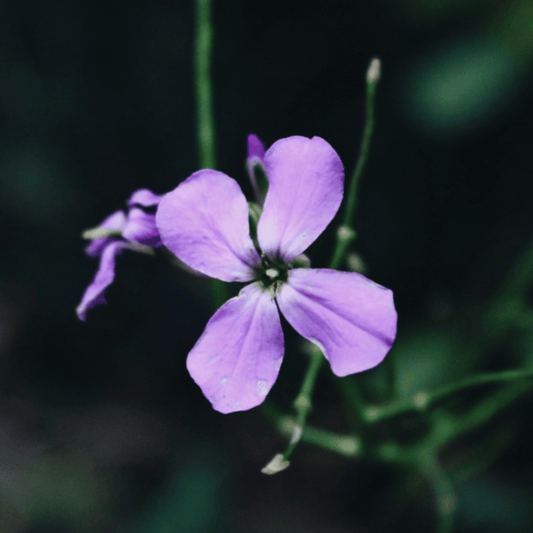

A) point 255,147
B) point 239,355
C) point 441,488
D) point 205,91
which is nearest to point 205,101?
point 205,91

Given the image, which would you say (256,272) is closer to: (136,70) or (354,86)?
(354,86)

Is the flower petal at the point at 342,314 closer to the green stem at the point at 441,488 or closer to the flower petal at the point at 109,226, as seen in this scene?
the flower petal at the point at 109,226

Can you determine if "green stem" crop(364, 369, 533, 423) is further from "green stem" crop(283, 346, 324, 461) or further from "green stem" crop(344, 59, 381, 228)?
"green stem" crop(344, 59, 381, 228)

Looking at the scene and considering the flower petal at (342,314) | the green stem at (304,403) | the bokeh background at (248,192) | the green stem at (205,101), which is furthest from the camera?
the bokeh background at (248,192)

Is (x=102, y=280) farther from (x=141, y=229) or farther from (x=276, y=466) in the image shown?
(x=276, y=466)

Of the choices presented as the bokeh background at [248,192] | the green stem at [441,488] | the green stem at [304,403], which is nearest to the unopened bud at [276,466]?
the green stem at [304,403]

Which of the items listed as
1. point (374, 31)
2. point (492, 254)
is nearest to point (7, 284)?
point (374, 31)

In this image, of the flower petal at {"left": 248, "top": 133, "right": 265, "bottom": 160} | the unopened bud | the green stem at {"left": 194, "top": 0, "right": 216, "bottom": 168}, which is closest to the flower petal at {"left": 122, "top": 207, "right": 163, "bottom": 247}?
the flower petal at {"left": 248, "top": 133, "right": 265, "bottom": 160}
